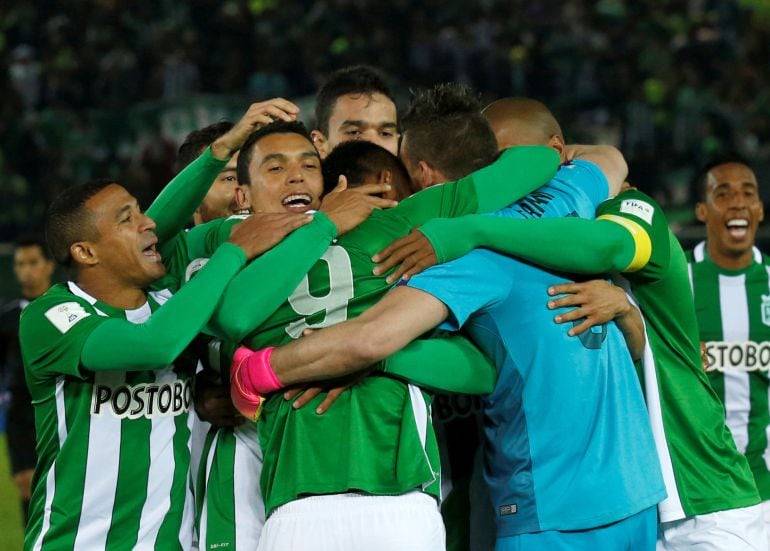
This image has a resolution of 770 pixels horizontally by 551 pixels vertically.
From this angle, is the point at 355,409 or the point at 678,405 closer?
the point at 355,409

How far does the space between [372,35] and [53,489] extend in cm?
1222

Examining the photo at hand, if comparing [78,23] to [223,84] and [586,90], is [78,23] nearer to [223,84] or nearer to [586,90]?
[223,84]

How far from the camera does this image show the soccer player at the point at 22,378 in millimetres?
7770

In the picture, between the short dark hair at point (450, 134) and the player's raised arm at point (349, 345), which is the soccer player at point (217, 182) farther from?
the player's raised arm at point (349, 345)

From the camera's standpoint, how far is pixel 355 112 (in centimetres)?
513

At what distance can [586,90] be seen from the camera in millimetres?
14398

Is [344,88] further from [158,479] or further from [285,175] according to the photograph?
[158,479]

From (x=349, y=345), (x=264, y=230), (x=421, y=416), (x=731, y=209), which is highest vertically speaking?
(x=264, y=230)

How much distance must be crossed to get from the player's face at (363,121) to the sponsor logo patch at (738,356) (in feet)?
7.59

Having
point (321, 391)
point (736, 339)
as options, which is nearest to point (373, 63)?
point (736, 339)

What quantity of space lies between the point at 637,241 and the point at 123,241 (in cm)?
164

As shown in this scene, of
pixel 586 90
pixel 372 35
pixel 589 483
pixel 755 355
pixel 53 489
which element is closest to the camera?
pixel 589 483

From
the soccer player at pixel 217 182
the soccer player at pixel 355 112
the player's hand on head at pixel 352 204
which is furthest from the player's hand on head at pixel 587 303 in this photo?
the soccer player at pixel 217 182

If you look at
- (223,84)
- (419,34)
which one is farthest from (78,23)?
(419,34)
